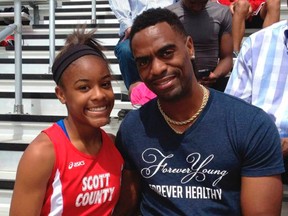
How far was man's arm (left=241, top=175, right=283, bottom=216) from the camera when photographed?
141cm

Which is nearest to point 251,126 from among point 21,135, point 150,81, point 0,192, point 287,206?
point 150,81

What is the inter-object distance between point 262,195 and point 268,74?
803 millimetres

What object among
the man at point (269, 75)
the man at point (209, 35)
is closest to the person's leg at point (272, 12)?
the man at point (209, 35)

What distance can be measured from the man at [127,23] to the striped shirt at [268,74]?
1.01 metres

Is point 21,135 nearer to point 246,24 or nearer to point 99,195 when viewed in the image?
point 99,195

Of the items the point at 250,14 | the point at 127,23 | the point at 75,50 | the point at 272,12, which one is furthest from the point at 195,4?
the point at 75,50

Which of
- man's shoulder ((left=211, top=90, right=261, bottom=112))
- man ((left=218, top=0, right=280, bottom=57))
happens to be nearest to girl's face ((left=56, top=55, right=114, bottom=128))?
man's shoulder ((left=211, top=90, right=261, bottom=112))

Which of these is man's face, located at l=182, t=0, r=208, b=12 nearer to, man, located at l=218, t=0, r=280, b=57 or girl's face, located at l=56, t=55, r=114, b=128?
man, located at l=218, t=0, r=280, b=57

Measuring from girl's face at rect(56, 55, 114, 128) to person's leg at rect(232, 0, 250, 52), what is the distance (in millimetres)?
2350

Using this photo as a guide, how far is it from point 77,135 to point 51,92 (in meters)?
1.91

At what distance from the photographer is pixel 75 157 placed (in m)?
1.57

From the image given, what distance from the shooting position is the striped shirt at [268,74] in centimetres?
202

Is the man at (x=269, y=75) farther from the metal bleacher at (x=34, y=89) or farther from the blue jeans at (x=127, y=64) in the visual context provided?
the blue jeans at (x=127, y=64)

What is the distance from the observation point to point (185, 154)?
4.92ft
